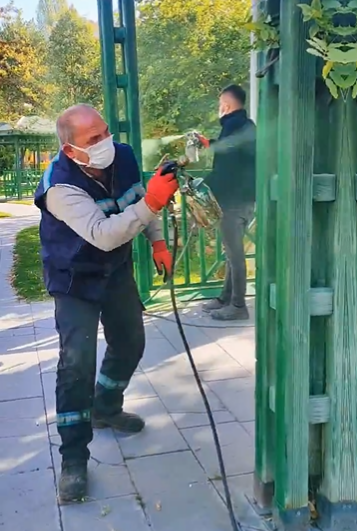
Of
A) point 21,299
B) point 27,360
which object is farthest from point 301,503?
point 21,299

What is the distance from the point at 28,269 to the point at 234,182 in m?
3.88

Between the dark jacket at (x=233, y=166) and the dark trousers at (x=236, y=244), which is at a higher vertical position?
the dark jacket at (x=233, y=166)

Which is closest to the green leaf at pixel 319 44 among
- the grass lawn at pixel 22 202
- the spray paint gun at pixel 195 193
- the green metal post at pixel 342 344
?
the green metal post at pixel 342 344

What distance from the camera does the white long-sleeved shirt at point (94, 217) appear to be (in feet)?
7.91

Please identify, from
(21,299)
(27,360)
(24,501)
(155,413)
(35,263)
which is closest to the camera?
(24,501)

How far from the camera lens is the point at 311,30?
181 cm

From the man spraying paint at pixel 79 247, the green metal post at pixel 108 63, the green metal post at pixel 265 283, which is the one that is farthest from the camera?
the green metal post at pixel 108 63

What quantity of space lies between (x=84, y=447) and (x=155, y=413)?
80 cm

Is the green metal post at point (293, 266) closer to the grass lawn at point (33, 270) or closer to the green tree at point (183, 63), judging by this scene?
the green tree at point (183, 63)

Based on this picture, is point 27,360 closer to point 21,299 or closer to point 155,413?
point 155,413

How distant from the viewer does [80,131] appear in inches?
102

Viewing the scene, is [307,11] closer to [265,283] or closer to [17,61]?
[265,283]

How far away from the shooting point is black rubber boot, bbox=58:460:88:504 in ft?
8.59

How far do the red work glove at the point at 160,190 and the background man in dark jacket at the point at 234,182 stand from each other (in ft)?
8.24
